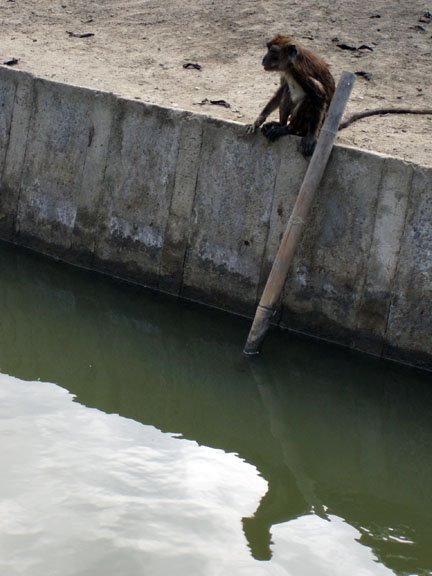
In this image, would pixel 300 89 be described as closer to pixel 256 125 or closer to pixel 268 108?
pixel 268 108

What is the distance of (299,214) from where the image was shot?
7805 mm

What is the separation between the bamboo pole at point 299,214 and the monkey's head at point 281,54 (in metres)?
0.52

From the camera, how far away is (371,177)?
7.93 meters

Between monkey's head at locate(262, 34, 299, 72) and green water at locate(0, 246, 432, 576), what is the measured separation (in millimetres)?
2035

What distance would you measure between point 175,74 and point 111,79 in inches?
25.2

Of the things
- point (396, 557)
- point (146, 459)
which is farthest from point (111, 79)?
point (396, 557)

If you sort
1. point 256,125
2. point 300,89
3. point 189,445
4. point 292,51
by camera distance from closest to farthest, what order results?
point 189,445 < point 292,51 < point 300,89 < point 256,125

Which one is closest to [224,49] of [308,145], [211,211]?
[211,211]

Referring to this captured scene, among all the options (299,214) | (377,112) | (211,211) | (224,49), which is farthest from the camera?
(224,49)

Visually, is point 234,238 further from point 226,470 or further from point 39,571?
point 39,571

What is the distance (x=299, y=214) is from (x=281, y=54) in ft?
4.12

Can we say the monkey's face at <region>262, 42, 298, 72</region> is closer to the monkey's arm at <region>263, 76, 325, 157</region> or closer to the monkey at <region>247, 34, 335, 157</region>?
the monkey at <region>247, 34, 335, 157</region>

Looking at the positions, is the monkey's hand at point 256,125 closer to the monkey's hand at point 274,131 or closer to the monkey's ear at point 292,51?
the monkey's hand at point 274,131

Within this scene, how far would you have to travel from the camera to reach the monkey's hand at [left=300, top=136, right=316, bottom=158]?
26.6 ft
